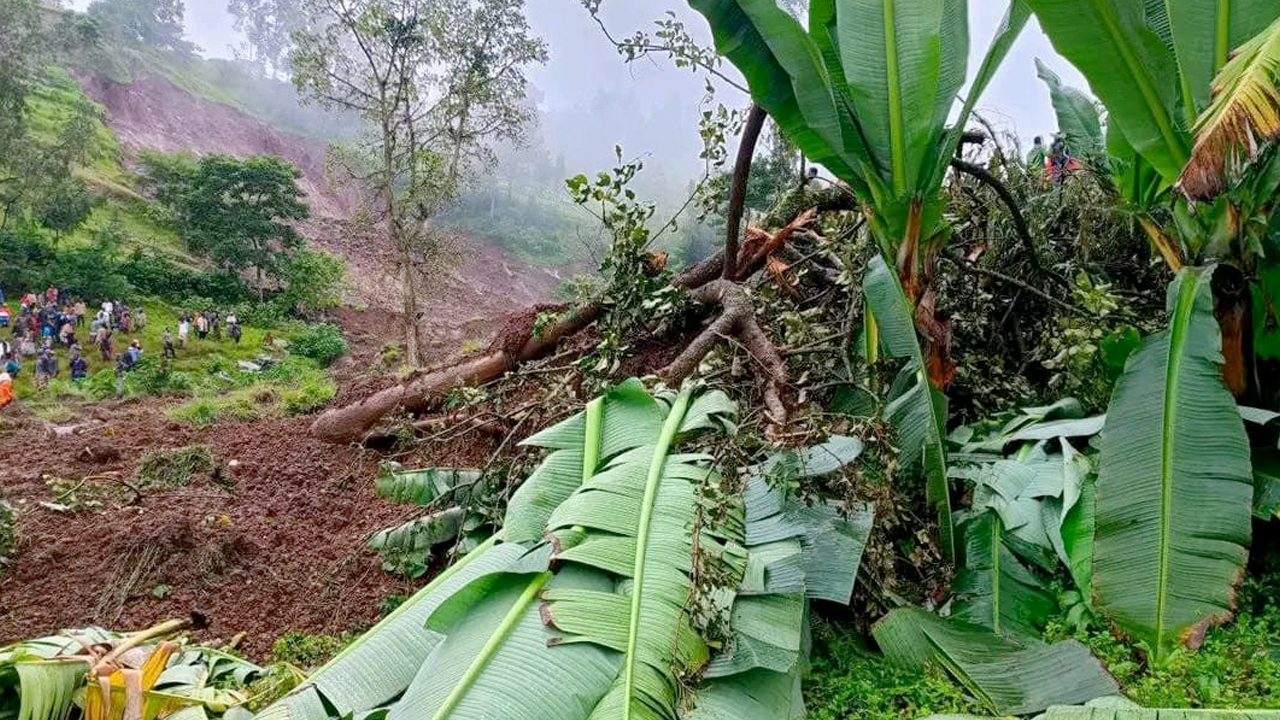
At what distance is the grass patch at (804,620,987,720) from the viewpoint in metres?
1.81

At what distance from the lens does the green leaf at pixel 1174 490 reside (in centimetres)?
187

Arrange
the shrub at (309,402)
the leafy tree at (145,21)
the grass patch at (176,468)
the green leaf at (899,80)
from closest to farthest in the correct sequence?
the green leaf at (899,80) → the grass patch at (176,468) → the shrub at (309,402) → the leafy tree at (145,21)

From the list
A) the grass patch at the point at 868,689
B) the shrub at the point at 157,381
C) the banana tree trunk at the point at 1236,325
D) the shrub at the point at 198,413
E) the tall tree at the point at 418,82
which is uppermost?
the tall tree at the point at 418,82

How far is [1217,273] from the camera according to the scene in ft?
7.85

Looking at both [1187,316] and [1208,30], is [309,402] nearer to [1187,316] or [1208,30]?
[1187,316]

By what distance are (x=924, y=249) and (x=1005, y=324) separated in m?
1.75

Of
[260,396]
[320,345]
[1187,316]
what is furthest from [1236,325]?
[320,345]

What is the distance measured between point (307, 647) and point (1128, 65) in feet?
12.2

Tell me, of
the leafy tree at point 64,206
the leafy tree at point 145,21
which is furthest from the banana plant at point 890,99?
the leafy tree at point 145,21

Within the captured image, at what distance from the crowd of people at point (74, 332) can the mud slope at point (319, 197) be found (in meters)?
9.53

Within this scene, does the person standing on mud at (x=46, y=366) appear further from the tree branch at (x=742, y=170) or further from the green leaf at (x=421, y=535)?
the tree branch at (x=742, y=170)

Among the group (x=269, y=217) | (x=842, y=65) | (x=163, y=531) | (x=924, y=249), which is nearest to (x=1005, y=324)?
(x=924, y=249)

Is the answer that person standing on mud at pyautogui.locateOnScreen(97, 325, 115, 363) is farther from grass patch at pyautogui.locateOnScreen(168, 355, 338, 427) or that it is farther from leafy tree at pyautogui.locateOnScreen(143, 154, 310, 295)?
leafy tree at pyautogui.locateOnScreen(143, 154, 310, 295)

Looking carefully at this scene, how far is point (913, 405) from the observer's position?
2617mm
